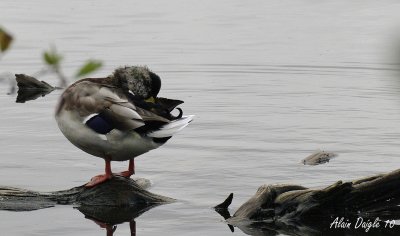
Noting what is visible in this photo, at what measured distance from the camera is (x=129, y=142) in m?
6.50

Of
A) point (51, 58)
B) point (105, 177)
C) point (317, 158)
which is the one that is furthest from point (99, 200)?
point (51, 58)

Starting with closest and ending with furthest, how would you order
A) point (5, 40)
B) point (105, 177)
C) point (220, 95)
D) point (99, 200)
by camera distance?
1. point (5, 40)
2. point (105, 177)
3. point (99, 200)
4. point (220, 95)

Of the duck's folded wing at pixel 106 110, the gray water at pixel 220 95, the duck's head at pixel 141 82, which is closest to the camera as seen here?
the duck's folded wing at pixel 106 110

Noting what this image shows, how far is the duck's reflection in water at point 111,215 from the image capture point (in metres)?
6.72

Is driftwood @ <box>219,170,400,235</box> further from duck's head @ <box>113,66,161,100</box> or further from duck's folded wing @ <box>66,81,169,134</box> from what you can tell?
duck's head @ <box>113,66,161,100</box>

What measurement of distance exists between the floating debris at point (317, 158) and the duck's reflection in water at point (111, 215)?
7.90 feet

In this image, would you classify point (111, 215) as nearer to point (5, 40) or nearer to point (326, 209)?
point (326, 209)

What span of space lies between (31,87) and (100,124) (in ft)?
23.5

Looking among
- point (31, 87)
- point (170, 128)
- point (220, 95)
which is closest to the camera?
point (170, 128)

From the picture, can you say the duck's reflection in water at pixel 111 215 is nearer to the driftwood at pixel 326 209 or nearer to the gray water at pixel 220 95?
the gray water at pixel 220 95

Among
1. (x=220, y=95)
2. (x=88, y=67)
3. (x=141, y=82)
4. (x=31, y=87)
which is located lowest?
(x=220, y=95)

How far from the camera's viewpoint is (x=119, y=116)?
6.48 meters

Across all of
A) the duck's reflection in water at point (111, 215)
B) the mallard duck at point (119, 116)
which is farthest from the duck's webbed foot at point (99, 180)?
the duck's reflection in water at point (111, 215)

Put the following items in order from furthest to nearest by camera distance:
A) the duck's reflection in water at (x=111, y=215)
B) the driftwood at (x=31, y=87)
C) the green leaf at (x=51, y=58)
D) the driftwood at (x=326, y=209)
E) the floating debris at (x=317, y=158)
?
the driftwood at (x=31, y=87) → the floating debris at (x=317, y=158) → the duck's reflection in water at (x=111, y=215) → the driftwood at (x=326, y=209) → the green leaf at (x=51, y=58)
